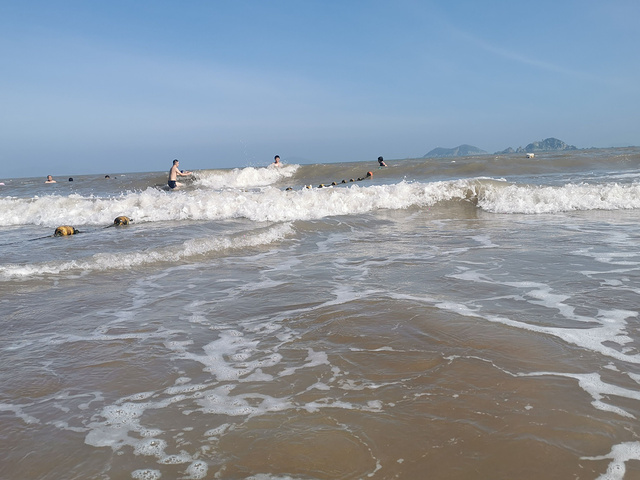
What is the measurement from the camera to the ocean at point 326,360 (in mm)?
2195

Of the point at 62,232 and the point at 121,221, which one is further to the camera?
the point at 121,221

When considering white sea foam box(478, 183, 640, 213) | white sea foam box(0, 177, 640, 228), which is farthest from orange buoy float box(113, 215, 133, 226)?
white sea foam box(478, 183, 640, 213)

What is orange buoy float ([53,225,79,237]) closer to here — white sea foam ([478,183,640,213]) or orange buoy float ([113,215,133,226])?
orange buoy float ([113,215,133,226])

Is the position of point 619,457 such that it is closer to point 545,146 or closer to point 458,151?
point 545,146

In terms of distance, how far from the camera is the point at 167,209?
42.7 ft

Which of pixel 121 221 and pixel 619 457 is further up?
pixel 121 221

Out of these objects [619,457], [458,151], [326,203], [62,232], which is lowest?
[619,457]

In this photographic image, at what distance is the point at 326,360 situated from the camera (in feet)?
10.7

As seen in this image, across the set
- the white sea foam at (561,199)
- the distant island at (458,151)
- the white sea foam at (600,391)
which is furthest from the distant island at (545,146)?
the white sea foam at (600,391)

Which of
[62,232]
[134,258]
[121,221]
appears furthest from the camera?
[121,221]

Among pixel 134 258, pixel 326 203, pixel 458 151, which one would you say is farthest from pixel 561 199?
pixel 458 151

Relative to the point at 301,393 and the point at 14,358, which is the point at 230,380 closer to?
the point at 301,393

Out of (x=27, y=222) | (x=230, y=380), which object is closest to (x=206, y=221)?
(x=27, y=222)

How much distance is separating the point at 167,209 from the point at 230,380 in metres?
10.7
